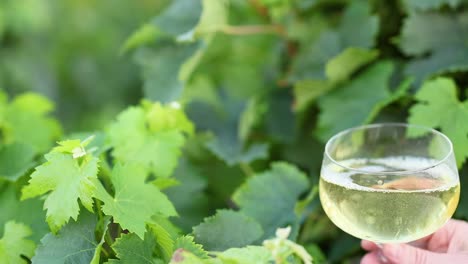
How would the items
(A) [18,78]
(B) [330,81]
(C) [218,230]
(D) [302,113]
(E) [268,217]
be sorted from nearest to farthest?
1. (C) [218,230]
2. (E) [268,217]
3. (B) [330,81]
4. (D) [302,113]
5. (A) [18,78]

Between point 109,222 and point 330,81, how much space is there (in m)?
0.67

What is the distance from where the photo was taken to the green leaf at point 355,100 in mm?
1292

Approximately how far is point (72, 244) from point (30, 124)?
0.55 metres

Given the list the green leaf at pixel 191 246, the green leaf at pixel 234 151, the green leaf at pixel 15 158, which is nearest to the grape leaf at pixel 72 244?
the green leaf at pixel 191 246

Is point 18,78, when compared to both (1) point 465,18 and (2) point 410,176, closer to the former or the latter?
(1) point 465,18

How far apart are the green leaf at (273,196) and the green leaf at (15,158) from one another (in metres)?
0.38

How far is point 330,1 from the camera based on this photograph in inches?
60.2

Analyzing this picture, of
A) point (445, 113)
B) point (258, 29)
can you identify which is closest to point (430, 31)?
point (445, 113)

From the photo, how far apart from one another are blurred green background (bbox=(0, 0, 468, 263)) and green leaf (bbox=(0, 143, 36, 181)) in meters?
0.30

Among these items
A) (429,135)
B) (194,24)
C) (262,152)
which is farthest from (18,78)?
(429,135)

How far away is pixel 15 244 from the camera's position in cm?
95

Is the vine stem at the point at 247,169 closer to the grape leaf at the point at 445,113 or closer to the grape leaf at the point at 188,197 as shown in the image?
the grape leaf at the point at 188,197

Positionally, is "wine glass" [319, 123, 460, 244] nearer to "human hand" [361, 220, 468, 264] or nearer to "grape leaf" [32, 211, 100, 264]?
"human hand" [361, 220, 468, 264]

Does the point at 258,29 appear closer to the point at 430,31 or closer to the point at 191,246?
the point at 430,31
